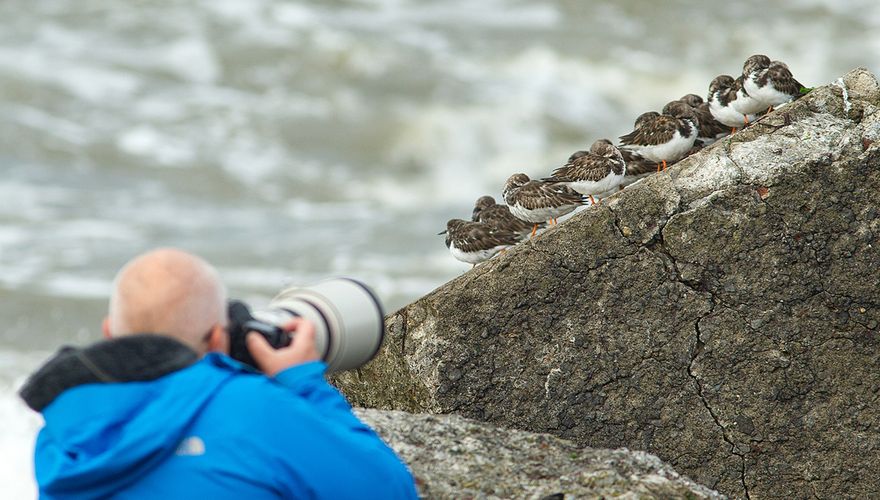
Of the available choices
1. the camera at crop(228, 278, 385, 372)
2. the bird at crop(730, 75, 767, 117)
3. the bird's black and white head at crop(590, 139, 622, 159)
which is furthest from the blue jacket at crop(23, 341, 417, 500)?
the bird at crop(730, 75, 767, 117)

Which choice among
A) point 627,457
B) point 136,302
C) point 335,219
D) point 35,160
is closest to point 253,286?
point 335,219

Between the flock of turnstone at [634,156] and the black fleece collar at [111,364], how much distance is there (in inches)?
143

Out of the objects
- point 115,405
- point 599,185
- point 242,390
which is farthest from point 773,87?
point 115,405

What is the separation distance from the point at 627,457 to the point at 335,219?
14640 millimetres

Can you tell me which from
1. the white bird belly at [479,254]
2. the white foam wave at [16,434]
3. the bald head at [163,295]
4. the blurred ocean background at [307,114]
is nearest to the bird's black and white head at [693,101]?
the white bird belly at [479,254]

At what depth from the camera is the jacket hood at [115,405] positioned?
3.10 metres

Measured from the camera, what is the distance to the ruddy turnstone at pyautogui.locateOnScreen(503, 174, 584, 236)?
657cm

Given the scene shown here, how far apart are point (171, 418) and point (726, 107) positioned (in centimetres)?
451

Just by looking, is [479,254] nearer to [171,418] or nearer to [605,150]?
[605,150]

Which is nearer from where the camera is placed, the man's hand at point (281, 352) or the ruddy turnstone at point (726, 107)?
the man's hand at point (281, 352)

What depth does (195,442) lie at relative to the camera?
3.18 m

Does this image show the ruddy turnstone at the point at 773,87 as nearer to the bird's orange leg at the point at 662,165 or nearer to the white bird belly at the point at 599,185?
the bird's orange leg at the point at 662,165

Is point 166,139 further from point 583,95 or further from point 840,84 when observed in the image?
point 840,84

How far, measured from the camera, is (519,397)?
A: 207 inches
